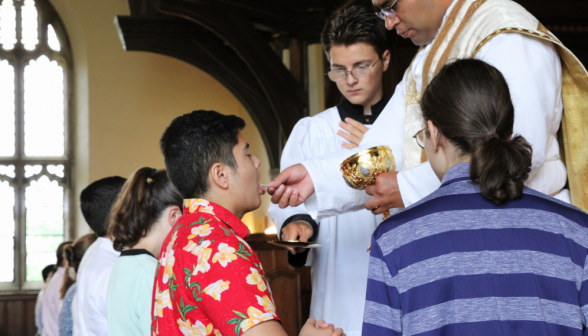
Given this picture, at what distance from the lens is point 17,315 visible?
9.84 metres

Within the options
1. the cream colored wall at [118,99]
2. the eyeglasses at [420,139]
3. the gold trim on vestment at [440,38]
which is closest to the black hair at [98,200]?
the gold trim on vestment at [440,38]

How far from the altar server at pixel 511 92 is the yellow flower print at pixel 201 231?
43 cm

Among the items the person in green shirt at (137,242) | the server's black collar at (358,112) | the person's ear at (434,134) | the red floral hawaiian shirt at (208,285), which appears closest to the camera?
the person's ear at (434,134)

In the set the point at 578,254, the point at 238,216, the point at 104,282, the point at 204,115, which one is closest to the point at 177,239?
the point at 238,216

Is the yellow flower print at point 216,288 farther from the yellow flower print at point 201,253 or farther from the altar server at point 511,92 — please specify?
the altar server at point 511,92

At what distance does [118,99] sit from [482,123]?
379 inches

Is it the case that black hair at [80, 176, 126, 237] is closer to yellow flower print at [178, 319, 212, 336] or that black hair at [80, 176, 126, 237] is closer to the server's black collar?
the server's black collar

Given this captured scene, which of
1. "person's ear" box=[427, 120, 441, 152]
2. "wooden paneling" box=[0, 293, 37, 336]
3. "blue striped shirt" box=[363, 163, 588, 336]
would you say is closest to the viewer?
"blue striped shirt" box=[363, 163, 588, 336]

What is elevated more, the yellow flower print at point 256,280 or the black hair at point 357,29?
the black hair at point 357,29

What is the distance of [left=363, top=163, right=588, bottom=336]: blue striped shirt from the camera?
→ 1.26 m

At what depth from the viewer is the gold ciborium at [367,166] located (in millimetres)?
1871

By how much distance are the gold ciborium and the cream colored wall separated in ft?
26.9

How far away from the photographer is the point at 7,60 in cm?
1092

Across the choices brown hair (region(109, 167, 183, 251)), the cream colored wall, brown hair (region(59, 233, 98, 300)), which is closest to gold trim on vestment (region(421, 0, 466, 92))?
brown hair (region(109, 167, 183, 251))
